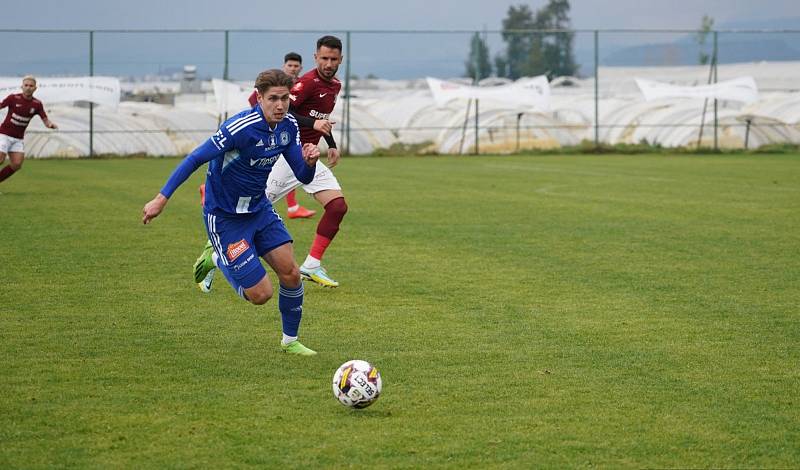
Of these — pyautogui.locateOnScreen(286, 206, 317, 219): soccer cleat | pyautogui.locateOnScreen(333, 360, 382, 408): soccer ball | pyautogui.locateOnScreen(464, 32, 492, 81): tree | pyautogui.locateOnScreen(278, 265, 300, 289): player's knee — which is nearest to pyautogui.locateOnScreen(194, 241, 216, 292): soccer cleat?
pyautogui.locateOnScreen(278, 265, 300, 289): player's knee

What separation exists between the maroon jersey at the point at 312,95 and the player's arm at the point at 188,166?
3480 mm

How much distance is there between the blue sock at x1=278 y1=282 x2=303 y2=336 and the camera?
277 inches

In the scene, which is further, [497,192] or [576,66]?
[576,66]

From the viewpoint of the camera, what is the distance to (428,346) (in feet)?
23.6

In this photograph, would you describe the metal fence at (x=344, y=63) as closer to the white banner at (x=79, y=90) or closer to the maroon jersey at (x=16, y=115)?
the white banner at (x=79, y=90)

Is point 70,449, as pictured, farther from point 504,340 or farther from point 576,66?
point 576,66

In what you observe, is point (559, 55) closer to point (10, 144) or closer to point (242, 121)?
point (10, 144)

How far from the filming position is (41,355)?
682 cm

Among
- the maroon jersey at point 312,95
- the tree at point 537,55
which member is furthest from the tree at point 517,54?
the maroon jersey at point 312,95

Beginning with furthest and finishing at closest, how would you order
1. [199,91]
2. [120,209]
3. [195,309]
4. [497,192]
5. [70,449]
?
[199,91], [497,192], [120,209], [195,309], [70,449]

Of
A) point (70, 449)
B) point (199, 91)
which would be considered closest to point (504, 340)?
point (70, 449)

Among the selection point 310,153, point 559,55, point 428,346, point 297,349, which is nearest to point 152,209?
point 310,153

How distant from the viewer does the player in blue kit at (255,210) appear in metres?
6.86

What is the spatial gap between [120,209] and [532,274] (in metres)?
7.70
